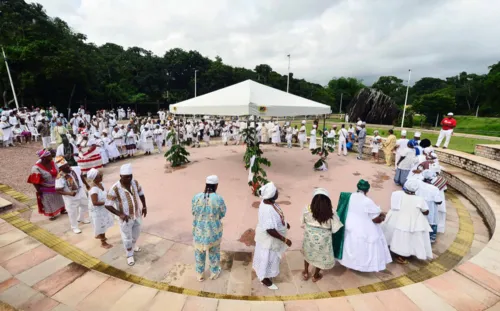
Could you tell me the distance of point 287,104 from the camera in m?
7.36

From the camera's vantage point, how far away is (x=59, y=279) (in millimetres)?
3477

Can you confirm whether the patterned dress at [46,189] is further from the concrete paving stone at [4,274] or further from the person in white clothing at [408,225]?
the person in white clothing at [408,225]

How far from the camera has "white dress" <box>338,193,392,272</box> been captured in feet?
11.3

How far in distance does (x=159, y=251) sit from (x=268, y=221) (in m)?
2.24

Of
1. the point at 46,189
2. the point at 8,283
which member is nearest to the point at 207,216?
the point at 8,283

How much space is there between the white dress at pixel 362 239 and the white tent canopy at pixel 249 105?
11.8 ft

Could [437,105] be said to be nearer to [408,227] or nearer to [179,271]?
[408,227]

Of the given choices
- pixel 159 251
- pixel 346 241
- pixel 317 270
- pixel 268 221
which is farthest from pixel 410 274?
pixel 159 251

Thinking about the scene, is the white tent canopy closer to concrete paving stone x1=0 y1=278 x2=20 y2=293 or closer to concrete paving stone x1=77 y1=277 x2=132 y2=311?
concrete paving stone x1=77 y1=277 x2=132 y2=311

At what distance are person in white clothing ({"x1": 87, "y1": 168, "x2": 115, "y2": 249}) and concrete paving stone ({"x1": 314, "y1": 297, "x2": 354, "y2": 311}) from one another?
3.60m

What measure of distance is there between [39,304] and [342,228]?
4116mm

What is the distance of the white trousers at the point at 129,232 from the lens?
3.71m

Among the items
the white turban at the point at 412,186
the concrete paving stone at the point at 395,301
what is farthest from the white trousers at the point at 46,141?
the white turban at the point at 412,186

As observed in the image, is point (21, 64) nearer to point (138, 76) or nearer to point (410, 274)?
point (138, 76)
